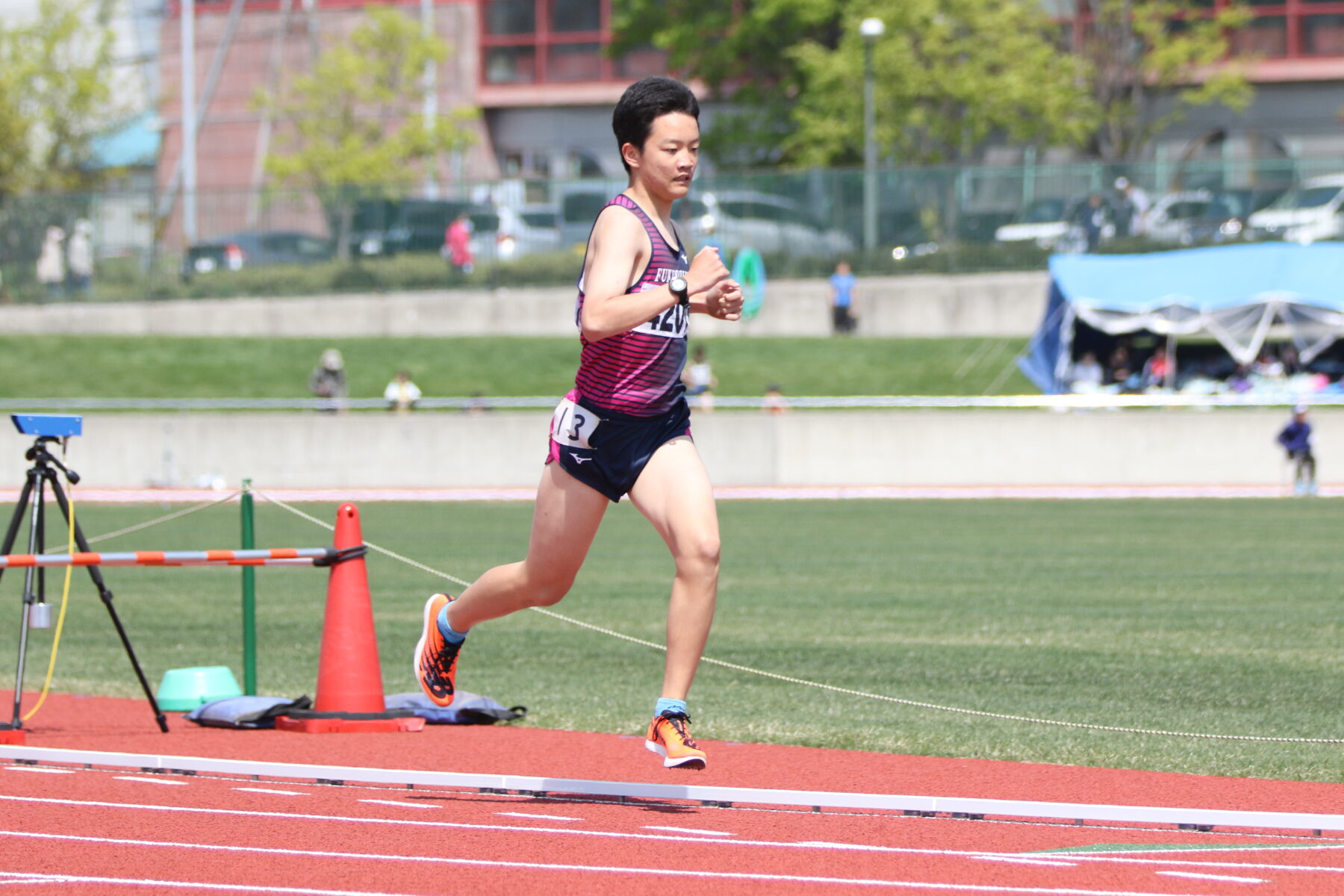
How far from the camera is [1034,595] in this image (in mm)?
13703

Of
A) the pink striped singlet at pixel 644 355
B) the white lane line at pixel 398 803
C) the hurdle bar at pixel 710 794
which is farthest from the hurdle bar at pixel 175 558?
the pink striped singlet at pixel 644 355

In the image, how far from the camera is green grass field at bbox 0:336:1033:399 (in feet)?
107

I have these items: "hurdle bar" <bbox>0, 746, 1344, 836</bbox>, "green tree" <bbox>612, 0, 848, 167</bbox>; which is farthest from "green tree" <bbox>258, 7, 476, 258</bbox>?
"hurdle bar" <bbox>0, 746, 1344, 836</bbox>

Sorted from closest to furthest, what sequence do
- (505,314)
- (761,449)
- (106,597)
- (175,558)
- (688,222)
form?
(175,558) → (106,597) → (761,449) → (688,222) → (505,314)

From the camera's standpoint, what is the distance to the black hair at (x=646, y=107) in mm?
6000

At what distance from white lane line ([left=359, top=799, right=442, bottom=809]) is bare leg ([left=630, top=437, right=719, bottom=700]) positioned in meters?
0.95

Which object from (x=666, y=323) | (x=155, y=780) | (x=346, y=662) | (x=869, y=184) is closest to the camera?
(x=666, y=323)

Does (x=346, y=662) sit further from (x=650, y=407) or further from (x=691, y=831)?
(x=691, y=831)

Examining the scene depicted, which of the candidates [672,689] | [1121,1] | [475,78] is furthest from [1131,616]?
[475,78]

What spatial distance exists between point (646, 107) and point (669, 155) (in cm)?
18

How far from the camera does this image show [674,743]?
5855mm

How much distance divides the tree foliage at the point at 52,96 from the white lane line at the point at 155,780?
147 feet

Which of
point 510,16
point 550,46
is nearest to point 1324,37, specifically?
point 550,46

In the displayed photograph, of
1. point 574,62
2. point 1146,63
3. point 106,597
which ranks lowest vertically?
point 106,597
